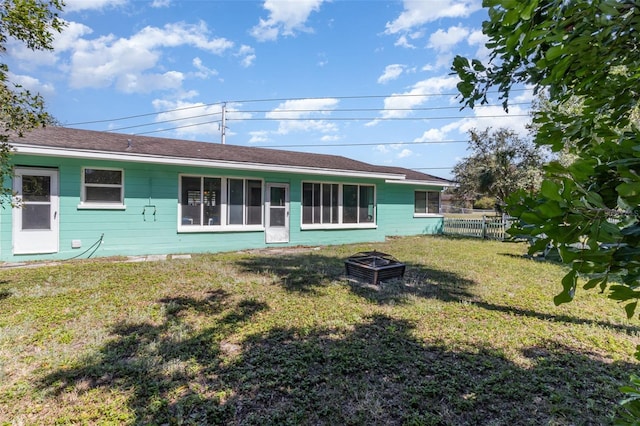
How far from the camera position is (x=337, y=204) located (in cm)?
1266

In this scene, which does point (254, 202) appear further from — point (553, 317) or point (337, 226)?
point (553, 317)

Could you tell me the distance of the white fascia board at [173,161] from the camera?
25.3 ft

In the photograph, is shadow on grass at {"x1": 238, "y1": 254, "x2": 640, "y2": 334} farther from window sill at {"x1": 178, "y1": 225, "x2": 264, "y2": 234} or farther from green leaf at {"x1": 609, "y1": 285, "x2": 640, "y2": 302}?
green leaf at {"x1": 609, "y1": 285, "x2": 640, "y2": 302}

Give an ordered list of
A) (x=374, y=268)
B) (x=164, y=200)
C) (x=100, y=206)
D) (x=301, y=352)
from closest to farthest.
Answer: (x=301, y=352)
(x=374, y=268)
(x=100, y=206)
(x=164, y=200)

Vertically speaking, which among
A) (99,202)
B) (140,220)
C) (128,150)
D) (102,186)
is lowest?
(140,220)

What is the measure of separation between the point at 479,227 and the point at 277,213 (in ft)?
34.2

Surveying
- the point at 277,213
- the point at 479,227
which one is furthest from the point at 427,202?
the point at 277,213

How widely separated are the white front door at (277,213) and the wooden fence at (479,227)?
9604mm

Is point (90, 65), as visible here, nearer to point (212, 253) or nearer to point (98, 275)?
point (212, 253)

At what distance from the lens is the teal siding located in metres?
8.33

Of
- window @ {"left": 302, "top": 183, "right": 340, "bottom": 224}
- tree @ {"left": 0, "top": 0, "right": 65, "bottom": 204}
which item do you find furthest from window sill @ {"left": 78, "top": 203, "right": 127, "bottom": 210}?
window @ {"left": 302, "top": 183, "right": 340, "bottom": 224}

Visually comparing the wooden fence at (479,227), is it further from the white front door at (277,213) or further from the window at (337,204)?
the white front door at (277,213)

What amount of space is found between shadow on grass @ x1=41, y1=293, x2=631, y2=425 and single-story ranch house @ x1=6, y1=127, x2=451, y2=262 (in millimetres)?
5148

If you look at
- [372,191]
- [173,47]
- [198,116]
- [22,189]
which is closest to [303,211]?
[372,191]
